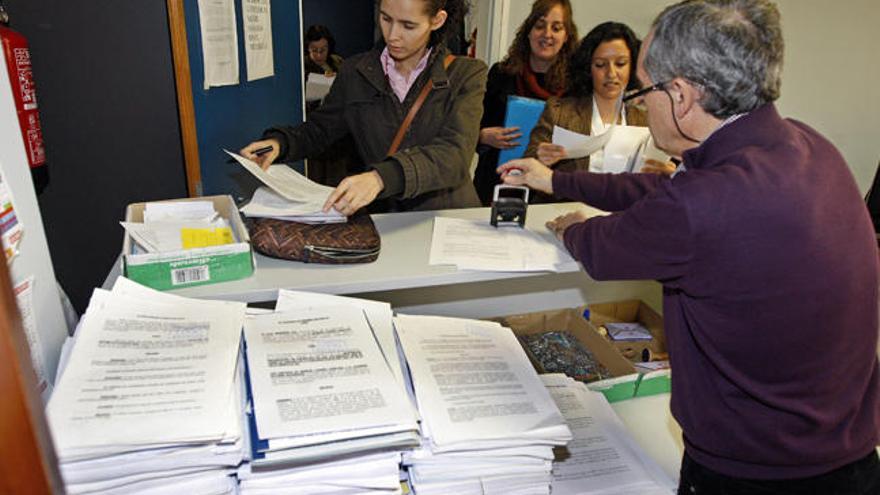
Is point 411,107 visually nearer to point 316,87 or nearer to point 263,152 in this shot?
point 263,152

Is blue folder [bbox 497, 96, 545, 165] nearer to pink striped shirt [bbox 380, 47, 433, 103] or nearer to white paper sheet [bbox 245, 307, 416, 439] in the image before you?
pink striped shirt [bbox 380, 47, 433, 103]

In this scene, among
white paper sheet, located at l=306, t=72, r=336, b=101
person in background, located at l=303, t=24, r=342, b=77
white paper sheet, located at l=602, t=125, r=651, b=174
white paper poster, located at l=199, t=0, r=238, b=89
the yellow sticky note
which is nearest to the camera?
the yellow sticky note

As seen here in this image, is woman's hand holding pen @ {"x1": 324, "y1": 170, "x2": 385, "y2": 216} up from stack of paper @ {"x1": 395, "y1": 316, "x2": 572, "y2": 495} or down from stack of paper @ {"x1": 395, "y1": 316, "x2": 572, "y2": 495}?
up

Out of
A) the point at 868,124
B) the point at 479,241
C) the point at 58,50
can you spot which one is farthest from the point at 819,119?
the point at 58,50

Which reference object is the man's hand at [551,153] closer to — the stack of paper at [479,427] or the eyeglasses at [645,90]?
the eyeglasses at [645,90]

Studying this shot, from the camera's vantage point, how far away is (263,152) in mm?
1510

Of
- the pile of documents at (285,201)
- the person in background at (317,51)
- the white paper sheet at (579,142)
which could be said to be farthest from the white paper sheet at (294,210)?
the person in background at (317,51)

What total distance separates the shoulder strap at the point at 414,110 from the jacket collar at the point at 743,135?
86 cm

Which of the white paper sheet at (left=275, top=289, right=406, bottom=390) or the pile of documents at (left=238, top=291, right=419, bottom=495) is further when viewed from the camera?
the white paper sheet at (left=275, top=289, right=406, bottom=390)

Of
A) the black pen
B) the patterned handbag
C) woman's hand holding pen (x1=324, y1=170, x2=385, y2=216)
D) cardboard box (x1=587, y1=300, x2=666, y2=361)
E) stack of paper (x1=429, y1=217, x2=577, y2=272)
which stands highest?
the black pen

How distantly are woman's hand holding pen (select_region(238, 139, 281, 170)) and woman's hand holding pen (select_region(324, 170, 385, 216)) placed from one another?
0.30 metres

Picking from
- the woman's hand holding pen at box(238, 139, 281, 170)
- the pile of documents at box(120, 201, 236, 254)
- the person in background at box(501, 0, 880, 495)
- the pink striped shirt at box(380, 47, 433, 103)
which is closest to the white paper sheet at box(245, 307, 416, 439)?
the pile of documents at box(120, 201, 236, 254)

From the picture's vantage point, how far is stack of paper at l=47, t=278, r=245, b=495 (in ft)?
2.45

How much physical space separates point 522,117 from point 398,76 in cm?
66
